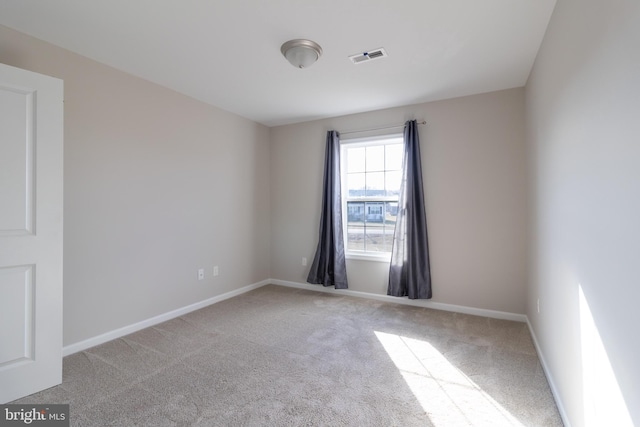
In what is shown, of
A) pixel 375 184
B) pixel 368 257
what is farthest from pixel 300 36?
pixel 368 257

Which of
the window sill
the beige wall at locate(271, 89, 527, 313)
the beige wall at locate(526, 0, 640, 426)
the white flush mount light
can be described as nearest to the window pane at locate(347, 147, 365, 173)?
the beige wall at locate(271, 89, 527, 313)

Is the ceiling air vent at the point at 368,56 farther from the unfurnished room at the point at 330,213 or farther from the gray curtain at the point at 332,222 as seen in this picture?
the gray curtain at the point at 332,222

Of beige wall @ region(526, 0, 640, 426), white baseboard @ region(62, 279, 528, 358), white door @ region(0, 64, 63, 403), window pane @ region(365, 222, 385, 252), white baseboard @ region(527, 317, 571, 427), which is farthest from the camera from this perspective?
window pane @ region(365, 222, 385, 252)

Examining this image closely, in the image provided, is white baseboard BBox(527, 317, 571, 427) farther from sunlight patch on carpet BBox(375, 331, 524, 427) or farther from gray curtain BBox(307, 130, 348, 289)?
gray curtain BBox(307, 130, 348, 289)

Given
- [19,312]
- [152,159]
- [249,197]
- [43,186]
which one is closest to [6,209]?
[43,186]

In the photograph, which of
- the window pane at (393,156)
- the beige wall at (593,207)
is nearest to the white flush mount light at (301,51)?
the beige wall at (593,207)

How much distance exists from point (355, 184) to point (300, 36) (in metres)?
2.35

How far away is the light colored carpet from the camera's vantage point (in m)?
1.79

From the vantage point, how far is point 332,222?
13.8 feet

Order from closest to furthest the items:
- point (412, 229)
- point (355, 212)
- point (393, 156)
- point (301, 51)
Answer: point (301, 51) → point (412, 229) → point (393, 156) → point (355, 212)

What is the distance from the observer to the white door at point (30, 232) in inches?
74.2

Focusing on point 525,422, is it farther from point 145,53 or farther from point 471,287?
point 145,53

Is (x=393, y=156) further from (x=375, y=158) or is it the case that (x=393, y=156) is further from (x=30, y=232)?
(x=30, y=232)
